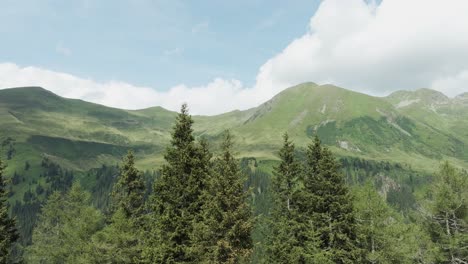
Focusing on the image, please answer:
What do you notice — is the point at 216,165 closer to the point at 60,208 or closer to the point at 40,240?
the point at 60,208

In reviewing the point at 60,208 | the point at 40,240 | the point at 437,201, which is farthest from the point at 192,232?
the point at 40,240

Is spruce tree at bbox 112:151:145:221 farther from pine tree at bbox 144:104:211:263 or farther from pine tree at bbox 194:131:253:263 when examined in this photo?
pine tree at bbox 194:131:253:263

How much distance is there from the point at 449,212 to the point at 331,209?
61.6 feet

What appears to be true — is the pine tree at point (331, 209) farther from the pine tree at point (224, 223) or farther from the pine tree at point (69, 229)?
the pine tree at point (69, 229)

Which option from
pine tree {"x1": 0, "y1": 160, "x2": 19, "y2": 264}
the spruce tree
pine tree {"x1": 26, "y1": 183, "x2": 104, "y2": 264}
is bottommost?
pine tree {"x1": 26, "y1": 183, "x2": 104, "y2": 264}

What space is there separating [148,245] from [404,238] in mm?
33858

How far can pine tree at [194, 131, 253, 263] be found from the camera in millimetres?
31906

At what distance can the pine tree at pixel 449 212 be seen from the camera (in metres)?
46.1

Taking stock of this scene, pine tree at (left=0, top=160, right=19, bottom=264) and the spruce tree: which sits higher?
the spruce tree

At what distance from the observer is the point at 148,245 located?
33.6 metres

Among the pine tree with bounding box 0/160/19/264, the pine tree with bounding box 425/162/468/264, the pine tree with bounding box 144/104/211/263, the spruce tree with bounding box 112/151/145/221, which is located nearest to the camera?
the pine tree with bounding box 144/104/211/263

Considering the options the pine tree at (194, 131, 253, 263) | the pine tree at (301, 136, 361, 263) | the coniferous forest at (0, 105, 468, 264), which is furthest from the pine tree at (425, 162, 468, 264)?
the pine tree at (194, 131, 253, 263)

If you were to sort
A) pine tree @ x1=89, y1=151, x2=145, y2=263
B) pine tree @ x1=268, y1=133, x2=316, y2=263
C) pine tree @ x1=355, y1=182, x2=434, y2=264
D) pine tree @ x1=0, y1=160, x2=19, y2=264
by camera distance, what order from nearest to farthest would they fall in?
pine tree @ x1=268, y1=133, x2=316, y2=263
pine tree @ x1=0, y1=160, x2=19, y2=264
pine tree @ x1=89, y1=151, x2=145, y2=263
pine tree @ x1=355, y1=182, x2=434, y2=264

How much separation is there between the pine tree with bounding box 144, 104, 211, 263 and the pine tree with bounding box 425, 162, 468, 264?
32250mm
